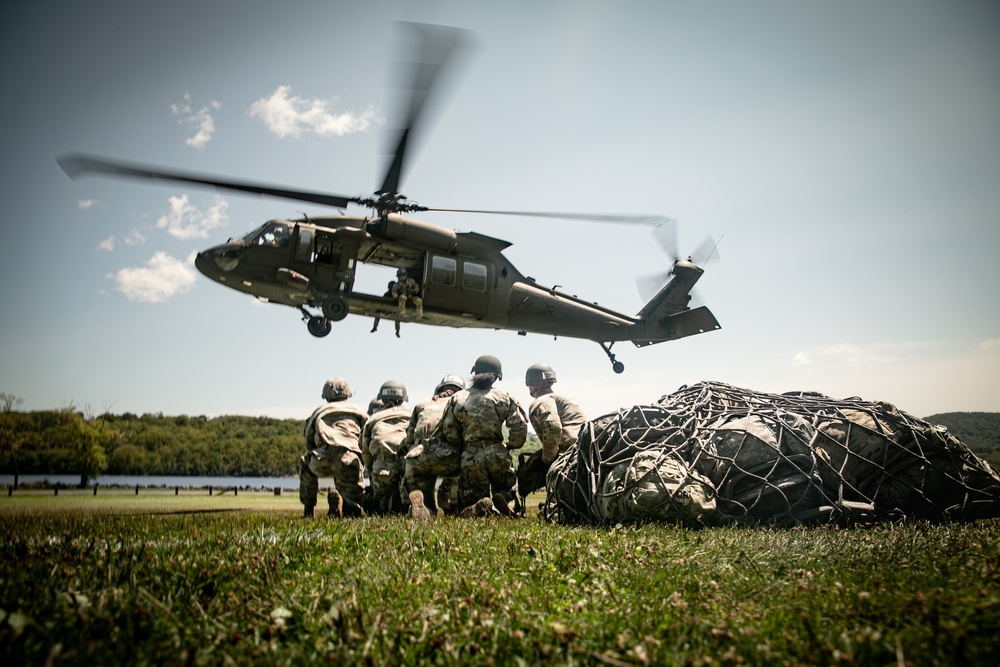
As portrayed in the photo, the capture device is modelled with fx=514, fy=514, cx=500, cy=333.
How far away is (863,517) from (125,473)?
58.0 ft

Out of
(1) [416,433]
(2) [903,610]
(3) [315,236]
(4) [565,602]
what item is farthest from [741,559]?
(3) [315,236]

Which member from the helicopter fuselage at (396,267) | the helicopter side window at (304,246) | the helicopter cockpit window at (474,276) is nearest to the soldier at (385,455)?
the helicopter fuselage at (396,267)

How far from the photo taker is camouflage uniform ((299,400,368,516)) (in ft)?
30.9

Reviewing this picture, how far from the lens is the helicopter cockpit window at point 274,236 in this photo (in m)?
10.1

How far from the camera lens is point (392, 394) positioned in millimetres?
10578

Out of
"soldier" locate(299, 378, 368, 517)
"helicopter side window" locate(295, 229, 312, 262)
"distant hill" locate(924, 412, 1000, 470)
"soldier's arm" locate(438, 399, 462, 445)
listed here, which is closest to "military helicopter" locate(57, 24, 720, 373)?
"helicopter side window" locate(295, 229, 312, 262)

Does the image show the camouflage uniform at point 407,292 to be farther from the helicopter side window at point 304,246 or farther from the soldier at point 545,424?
the soldier at point 545,424

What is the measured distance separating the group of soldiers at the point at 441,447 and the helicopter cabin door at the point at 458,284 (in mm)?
1987

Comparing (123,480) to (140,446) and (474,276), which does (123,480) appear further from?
(474,276)

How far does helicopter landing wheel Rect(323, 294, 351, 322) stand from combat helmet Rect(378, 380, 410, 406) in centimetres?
169

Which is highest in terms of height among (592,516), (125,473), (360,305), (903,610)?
(360,305)

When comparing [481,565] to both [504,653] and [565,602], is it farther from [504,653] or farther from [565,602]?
[504,653]

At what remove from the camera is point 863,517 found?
5008 mm

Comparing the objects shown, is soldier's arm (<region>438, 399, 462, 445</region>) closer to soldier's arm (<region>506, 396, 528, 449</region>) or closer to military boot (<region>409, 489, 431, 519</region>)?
soldier's arm (<region>506, 396, 528, 449</region>)
